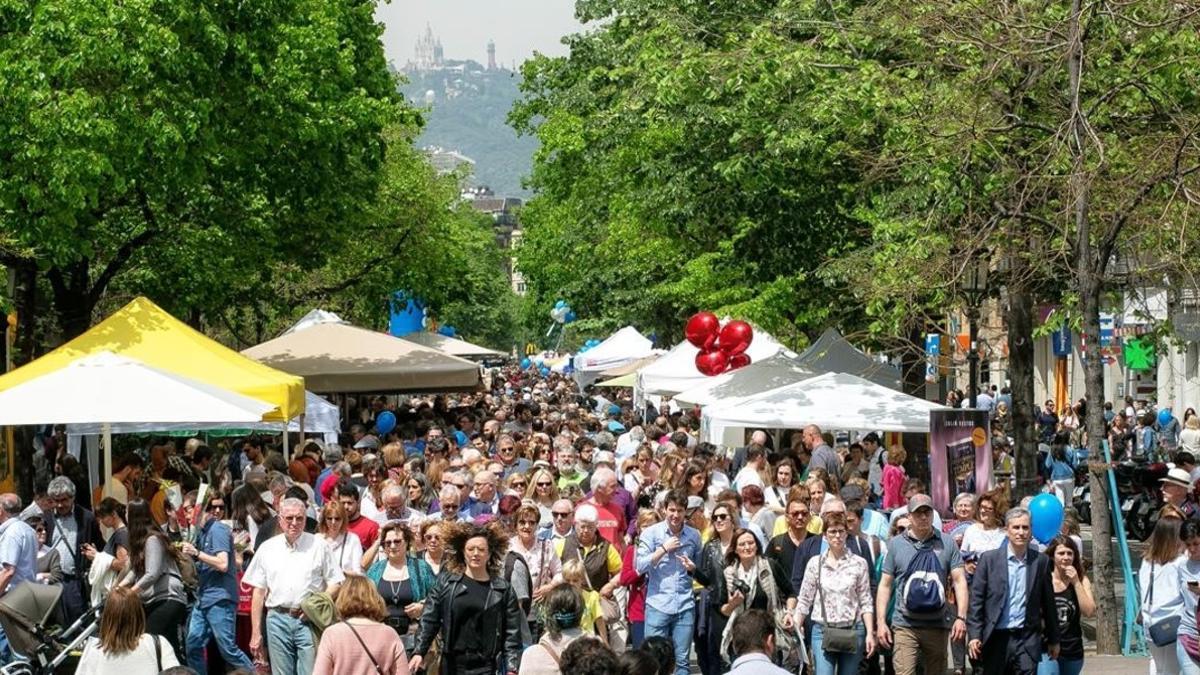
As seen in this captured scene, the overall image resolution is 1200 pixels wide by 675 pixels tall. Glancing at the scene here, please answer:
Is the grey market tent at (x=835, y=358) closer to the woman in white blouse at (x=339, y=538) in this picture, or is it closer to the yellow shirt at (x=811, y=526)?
the yellow shirt at (x=811, y=526)

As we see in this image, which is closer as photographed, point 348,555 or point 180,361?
point 348,555

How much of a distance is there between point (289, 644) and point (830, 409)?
9.28 m

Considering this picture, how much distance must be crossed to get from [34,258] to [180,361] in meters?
3.96

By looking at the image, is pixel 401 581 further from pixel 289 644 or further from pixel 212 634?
pixel 212 634

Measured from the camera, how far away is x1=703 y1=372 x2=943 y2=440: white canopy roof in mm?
19109

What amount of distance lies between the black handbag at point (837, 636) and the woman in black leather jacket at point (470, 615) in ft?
6.85

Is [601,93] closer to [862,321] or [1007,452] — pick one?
[862,321]

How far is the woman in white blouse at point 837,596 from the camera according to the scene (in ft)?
37.1

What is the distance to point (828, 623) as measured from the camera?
37.1ft

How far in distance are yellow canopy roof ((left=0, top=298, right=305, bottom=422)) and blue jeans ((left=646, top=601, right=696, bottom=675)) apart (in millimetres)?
6900

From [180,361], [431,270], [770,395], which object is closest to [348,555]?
[180,361]

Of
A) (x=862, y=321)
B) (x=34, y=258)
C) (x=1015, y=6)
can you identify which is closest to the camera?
(x=1015, y=6)

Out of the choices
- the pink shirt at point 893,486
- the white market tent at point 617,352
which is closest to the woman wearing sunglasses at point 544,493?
the pink shirt at point 893,486

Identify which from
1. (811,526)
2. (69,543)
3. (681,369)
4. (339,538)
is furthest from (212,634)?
(681,369)
